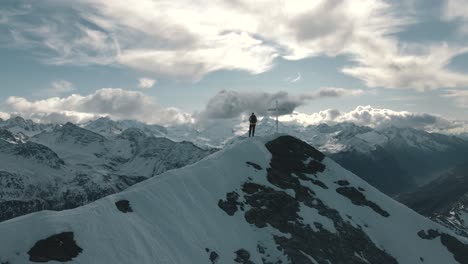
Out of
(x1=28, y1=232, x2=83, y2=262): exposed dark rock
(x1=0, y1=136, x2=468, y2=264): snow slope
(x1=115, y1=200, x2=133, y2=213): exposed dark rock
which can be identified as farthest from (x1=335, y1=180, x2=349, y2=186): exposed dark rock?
(x1=28, y1=232, x2=83, y2=262): exposed dark rock

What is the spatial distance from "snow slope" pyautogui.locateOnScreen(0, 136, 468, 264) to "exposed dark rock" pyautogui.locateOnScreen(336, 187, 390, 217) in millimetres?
285

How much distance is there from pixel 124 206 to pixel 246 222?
69.3 ft

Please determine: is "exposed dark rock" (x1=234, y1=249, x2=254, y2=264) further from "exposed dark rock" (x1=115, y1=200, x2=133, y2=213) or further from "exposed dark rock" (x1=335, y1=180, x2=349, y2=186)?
"exposed dark rock" (x1=335, y1=180, x2=349, y2=186)

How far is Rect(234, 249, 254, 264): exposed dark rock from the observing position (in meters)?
66.2

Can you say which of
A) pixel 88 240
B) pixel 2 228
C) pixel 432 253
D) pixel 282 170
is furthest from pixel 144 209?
pixel 432 253

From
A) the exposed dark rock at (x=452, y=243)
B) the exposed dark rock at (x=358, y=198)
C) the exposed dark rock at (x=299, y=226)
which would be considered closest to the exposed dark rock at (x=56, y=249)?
the exposed dark rock at (x=299, y=226)

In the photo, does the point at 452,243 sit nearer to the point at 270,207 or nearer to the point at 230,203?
the point at 270,207

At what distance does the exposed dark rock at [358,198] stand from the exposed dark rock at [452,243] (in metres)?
8.63

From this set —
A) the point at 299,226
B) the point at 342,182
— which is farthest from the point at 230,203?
the point at 342,182

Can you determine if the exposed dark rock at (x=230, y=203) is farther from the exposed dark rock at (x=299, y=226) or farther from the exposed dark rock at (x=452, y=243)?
the exposed dark rock at (x=452, y=243)

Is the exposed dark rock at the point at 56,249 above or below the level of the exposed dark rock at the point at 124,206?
below

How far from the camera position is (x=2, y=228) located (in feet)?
160

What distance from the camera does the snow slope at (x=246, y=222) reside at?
51.3 m

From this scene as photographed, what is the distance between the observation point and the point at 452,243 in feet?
307
